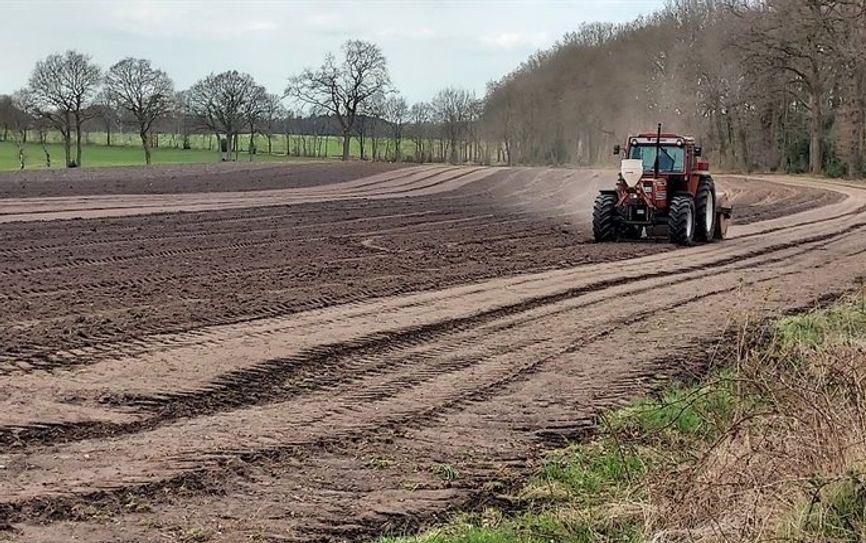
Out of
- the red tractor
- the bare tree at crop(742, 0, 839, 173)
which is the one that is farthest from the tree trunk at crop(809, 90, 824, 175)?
the red tractor

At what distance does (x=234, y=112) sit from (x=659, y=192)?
66441 millimetres

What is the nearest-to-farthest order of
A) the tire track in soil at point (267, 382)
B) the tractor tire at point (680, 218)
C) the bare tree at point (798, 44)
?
1. the tire track in soil at point (267, 382)
2. the tractor tire at point (680, 218)
3. the bare tree at point (798, 44)

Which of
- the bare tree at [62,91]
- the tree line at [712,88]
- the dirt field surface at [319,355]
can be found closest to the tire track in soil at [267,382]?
the dirt field surface at [319,355]

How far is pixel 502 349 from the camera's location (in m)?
11.7

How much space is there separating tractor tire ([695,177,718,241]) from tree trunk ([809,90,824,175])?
34879 mm

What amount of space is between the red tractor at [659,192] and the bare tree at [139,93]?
5544 centimetres

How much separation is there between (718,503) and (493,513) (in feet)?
4.48

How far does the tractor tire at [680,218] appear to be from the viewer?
21906mm

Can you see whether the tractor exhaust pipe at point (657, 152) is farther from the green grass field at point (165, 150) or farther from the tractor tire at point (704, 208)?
the green grass field at point (165, 150)

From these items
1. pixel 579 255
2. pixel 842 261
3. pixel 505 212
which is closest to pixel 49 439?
pixel 579 255

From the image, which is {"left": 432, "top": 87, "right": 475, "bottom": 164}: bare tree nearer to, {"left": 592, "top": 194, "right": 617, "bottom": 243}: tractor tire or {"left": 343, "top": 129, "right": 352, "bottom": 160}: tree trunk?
{"left": 343, "top": 129, "right": 352, "bottom": 160}: tree trunk

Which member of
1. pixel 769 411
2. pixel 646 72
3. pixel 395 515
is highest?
pixel 646 72

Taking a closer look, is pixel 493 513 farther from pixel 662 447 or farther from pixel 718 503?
pixel 662 447

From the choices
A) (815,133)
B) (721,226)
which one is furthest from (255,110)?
(721,226)
